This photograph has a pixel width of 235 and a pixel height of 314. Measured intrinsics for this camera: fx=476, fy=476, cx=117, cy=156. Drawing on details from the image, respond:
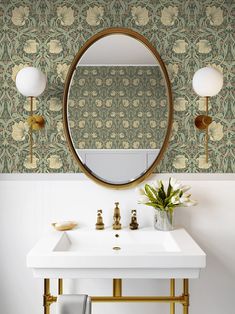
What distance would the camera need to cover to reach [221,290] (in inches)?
120

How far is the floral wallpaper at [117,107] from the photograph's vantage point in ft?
9.80

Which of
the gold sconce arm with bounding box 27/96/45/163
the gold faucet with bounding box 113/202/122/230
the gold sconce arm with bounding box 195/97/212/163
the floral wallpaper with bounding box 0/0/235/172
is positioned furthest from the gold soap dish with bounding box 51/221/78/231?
the gold sconce arm with bounding box 195/97/212/163

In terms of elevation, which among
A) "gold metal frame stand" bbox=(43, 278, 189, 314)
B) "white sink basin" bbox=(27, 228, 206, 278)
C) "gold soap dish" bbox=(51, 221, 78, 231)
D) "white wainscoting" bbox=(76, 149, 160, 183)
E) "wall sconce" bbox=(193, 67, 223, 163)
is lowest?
"gold metal frame stand" bbox=(43, 278, 189, 314)

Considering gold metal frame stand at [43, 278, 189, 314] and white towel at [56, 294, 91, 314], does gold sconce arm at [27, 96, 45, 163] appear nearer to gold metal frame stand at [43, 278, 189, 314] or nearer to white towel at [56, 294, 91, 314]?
gold metal frame stand at [43, 278, 189, 314]

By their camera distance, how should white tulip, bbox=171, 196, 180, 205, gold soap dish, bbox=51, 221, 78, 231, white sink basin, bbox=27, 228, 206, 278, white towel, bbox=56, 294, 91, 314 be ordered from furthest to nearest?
1. gold soap dish, bbox=51, 221, 78, 231
2. white tulip, bbox=171, 196, 180, 205
3. white sink basin, bbox=27, 228, 206, 278
4. white towel, bbox=56, 294, 91, 314

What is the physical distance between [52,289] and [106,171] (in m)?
0.83

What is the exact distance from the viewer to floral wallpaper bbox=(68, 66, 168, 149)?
2.99 m

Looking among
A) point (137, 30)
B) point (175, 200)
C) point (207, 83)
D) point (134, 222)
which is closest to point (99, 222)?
point (134, 222)

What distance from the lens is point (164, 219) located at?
2879 millimetres

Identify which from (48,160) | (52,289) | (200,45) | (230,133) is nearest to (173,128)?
(230,133)

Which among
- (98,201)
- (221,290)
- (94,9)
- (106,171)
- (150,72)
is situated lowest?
(221,290)

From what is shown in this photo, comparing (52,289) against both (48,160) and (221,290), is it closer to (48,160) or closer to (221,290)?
(48,160)

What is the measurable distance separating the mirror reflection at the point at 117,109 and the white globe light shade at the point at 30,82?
0.22 metres

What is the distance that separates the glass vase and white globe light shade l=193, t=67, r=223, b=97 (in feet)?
2.44
